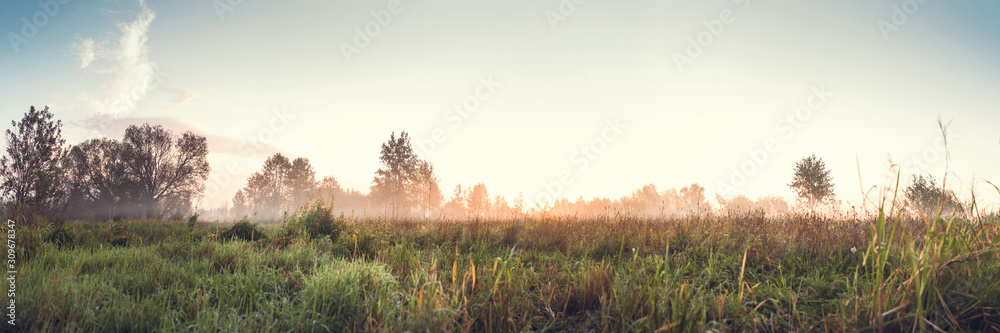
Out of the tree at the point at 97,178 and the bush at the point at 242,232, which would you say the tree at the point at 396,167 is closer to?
the tree at the point at 97,178

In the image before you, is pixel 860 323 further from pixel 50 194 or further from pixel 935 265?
pixel 50 194

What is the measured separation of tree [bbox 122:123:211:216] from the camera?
32.6 m

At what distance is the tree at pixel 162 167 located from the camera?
32625mm

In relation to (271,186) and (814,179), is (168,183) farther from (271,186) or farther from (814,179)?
(814,179)

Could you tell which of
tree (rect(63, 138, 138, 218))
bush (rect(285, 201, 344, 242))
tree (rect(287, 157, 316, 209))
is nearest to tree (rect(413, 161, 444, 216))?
tree (rect(287, 157, 316, 209))

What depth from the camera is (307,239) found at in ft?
22.4

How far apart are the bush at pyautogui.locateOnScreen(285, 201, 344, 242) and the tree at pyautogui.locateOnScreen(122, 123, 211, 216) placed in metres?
35.6

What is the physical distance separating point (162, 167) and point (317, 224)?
127 ft

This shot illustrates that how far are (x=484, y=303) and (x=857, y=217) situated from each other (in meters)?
6.16

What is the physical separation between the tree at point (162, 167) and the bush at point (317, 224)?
3563 centimetres

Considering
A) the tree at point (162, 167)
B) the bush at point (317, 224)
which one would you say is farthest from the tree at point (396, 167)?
the bush at point (317, 224)

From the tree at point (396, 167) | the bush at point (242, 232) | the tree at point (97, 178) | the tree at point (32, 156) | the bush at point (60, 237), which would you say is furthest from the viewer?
the tree at point (396, 167)

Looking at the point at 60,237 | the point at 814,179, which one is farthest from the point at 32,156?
the point at 814,179

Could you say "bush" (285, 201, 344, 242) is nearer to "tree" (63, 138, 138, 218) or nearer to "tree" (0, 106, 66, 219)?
"tree" (0, 106, 66, 219)
